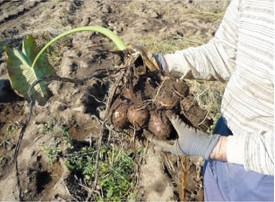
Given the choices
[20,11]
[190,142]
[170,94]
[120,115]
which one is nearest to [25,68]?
[120,115]

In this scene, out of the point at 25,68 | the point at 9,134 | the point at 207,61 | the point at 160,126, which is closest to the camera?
the point at 160,126

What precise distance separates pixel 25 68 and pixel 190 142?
96cm

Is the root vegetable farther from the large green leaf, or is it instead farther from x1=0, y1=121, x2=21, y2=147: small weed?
x1=0, y1=121, x2=21, y2=147: small weed

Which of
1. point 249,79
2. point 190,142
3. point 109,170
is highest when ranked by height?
point 249,79

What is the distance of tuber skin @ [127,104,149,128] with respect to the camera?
1.50 metres

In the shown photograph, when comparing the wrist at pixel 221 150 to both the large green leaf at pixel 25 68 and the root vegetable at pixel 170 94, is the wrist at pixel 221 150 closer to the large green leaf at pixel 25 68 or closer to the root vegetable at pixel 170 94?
the root vegetable at pixel 170 94

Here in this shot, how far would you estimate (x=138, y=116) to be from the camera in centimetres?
150

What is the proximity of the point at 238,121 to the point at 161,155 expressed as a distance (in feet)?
3.70

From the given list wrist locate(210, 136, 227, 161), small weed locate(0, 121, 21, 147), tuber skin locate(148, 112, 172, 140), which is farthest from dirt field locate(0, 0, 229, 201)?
wrist locate(210, 136, 227, 161)

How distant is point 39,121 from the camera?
3006mm

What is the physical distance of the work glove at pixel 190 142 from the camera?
1.32m

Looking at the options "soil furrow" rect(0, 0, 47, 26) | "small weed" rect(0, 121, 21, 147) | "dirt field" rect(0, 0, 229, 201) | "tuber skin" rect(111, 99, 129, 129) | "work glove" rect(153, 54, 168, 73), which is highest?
"work glove" rect(153, 54, 168, 73)

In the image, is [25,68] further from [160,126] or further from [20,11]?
[20,11]

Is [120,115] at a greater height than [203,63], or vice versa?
[203,63]
